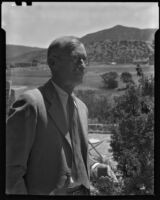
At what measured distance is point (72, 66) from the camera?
558 centimetres

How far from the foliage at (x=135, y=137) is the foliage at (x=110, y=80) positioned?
0.39ft

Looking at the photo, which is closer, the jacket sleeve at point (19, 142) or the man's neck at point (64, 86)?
the jacket sleeve at point (19, 142)

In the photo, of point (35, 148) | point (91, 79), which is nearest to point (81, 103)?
point (91, 79)

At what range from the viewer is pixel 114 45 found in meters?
5.67

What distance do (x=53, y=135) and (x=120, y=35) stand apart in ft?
3.38

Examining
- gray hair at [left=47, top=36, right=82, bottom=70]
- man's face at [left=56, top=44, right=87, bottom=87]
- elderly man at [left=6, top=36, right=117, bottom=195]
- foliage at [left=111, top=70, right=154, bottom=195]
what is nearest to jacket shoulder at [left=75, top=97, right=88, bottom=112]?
elderly man at [left=6, top=36, right=117, bottom=195]

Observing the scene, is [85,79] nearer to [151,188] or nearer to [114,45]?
[114,45]

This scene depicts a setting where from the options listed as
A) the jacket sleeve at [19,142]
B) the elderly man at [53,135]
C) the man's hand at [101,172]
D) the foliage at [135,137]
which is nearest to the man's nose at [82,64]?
the elderly man at [53,135]

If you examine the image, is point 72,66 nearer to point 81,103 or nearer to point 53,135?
point 81,103

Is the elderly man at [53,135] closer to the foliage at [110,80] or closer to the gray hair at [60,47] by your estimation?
the gray hair at [60,47]

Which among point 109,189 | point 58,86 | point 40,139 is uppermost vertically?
point 58,86

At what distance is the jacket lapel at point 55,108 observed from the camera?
550cm
